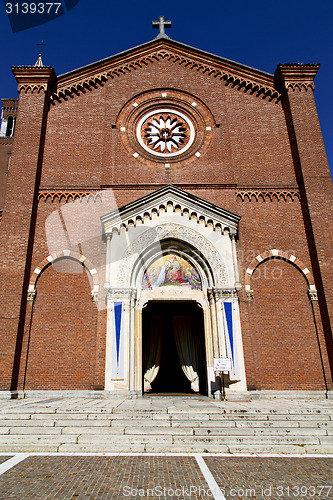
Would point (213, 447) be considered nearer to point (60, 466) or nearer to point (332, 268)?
point (60, 466)

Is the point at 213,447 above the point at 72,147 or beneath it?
beneath

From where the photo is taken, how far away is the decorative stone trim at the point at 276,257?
1225 cm

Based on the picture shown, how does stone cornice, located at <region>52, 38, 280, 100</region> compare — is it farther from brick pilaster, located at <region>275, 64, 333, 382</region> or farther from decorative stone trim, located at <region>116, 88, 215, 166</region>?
decorative stone trim, located at <region>116, 88, 215, 166</region>

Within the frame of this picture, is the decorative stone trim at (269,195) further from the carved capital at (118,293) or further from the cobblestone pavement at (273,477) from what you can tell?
the cobblestone pavement at (273,477)

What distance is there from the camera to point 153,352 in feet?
46.0

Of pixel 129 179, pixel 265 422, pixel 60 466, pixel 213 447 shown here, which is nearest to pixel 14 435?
pixel 60 466

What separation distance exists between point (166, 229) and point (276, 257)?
417 cm

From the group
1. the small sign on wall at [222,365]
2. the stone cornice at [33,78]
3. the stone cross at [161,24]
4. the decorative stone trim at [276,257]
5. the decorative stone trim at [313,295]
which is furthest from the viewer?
the stone cross at [161,24]

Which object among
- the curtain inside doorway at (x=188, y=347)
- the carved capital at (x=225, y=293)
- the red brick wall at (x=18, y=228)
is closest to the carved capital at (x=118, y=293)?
the carved capital at (x=225, y=293)

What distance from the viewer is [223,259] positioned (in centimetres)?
1203

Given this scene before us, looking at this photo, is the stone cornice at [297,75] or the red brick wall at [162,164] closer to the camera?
the red brick wall at [162,164]

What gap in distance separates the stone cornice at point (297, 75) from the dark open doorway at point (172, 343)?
33.9 feet

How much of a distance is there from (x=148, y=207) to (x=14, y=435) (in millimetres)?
8186

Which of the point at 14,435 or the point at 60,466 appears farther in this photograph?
the point at 14,435
